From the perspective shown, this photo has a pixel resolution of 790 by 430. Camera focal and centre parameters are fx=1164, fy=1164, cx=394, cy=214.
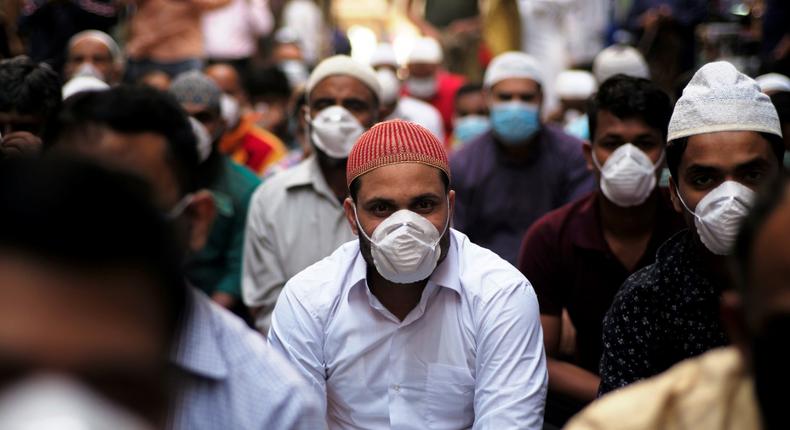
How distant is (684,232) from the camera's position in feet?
11.8

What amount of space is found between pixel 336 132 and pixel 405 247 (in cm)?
213

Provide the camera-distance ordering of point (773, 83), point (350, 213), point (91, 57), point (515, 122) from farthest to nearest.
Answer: point (91, 57), point (515, 122), point (773, 83), point (350, 213)

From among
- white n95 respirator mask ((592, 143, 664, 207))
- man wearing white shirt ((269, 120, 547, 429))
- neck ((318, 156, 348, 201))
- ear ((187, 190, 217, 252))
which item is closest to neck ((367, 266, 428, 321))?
man wearing white shirt ((269, 120, 547, 429))

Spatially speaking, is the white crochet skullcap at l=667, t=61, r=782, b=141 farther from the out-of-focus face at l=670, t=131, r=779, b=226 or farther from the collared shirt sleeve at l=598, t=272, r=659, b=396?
the collared shirt sleeve at l=598, t=272, r=659, b=396

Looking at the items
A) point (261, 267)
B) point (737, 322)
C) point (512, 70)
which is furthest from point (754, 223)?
point (512, 70)

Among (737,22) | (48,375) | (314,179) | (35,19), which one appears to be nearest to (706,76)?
(314,179)

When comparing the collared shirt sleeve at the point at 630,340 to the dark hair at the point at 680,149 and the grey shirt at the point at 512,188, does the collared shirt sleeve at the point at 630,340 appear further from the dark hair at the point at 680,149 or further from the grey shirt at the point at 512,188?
the grey shirt at the point at 512,188

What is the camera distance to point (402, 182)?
12.2 feet

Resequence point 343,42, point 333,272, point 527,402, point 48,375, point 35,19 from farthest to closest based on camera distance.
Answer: point 343,42
point 35,19
point 333,272
point 527,402
point 48,375

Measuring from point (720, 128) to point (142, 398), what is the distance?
2.48m

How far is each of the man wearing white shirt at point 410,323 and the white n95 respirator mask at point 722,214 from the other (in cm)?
58

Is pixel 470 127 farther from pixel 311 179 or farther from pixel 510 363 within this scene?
pixel 510 363

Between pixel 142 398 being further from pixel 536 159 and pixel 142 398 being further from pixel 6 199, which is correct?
pixel 536 159

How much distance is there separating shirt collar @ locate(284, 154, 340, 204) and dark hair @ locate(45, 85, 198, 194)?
2.92m
